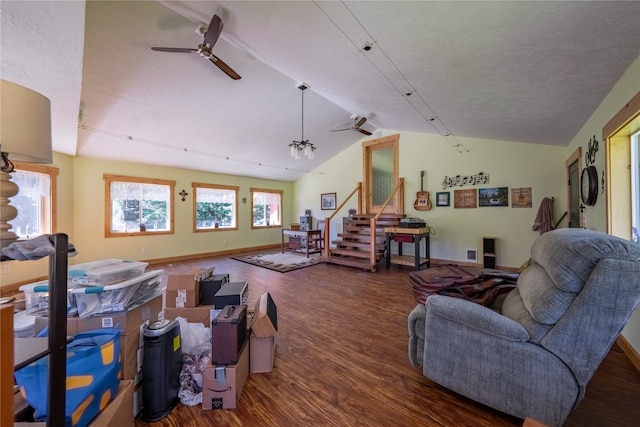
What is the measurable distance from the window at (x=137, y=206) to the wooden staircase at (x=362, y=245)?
4158mm

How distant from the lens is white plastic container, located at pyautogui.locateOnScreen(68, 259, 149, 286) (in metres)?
1.39

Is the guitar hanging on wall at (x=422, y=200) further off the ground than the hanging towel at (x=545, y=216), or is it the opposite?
the guitar hanging on wall at (x=422, y=200)

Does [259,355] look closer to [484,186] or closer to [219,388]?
[219,388]

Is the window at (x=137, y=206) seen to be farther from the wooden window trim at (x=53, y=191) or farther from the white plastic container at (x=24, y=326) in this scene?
the white plastic container at (x=24, y=326)

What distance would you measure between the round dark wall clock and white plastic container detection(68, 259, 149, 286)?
164 inches

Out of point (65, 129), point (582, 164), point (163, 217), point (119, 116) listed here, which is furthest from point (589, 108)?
point (163, 217)

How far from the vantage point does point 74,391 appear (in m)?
1.02

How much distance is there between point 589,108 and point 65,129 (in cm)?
674

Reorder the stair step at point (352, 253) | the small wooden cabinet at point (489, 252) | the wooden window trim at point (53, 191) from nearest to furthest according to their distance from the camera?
the wooden window trim at point (53, 191) → the small wooden cabinet at point (489, 252) → the stair step at point (352, 253)

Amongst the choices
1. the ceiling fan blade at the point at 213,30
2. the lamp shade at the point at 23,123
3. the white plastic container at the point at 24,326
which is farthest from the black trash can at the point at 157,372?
the ceiling fan blade at the point at 213,30

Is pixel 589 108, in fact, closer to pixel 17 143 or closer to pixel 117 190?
pixel 17 143

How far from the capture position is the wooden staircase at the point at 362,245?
5134 mm

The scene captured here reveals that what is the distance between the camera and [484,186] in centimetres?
516

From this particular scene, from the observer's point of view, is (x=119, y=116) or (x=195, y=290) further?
(x=119, y=116)
